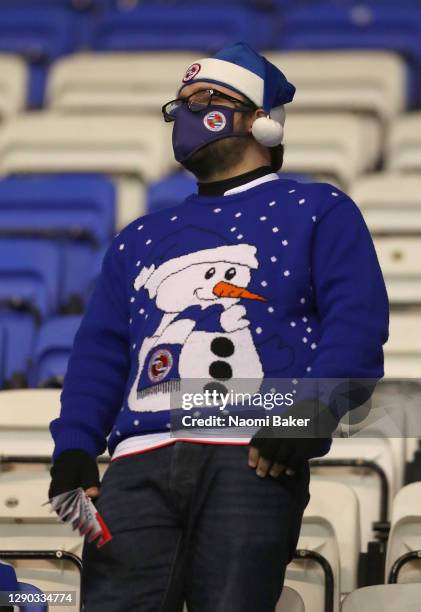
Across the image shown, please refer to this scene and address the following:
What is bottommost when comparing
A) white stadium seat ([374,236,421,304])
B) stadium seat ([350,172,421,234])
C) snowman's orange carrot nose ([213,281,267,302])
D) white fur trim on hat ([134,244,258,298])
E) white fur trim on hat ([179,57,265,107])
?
snowman's orange carrot nose ([213,281,267,302])

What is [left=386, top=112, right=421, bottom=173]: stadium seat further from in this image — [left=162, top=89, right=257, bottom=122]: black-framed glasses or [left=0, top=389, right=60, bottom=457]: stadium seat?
[left=162, top=89, right=257, bottom=122]: black-framed glasses

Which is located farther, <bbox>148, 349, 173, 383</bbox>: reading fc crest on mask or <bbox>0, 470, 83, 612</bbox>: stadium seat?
<bbox>0, 470, 83, 612</bbox>: stadium seat

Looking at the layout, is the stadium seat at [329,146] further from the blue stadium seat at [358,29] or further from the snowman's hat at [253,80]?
the snowman's hat at [253,80]

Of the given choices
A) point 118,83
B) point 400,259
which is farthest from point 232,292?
point 118,83

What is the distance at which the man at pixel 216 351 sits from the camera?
2.09 metres

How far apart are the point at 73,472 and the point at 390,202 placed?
7.38ft

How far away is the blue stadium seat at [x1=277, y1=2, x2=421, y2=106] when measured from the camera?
5.58 meters

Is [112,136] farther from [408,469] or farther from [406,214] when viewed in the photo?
[408,469]

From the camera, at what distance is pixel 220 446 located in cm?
213

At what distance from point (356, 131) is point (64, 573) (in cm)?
242

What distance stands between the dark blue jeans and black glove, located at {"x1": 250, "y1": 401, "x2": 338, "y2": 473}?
0.16ft

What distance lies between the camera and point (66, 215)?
14.6 ft


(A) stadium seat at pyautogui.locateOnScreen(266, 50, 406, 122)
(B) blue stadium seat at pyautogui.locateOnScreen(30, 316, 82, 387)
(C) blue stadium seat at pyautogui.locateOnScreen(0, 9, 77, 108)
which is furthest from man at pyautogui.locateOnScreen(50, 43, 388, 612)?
(C) blue stadium seat at pyautogui.locateOnScreen(0, 9, 77, 108)

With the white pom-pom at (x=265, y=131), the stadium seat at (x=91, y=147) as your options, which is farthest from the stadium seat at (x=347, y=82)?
the white pom-pom at (x=265, y=131)
